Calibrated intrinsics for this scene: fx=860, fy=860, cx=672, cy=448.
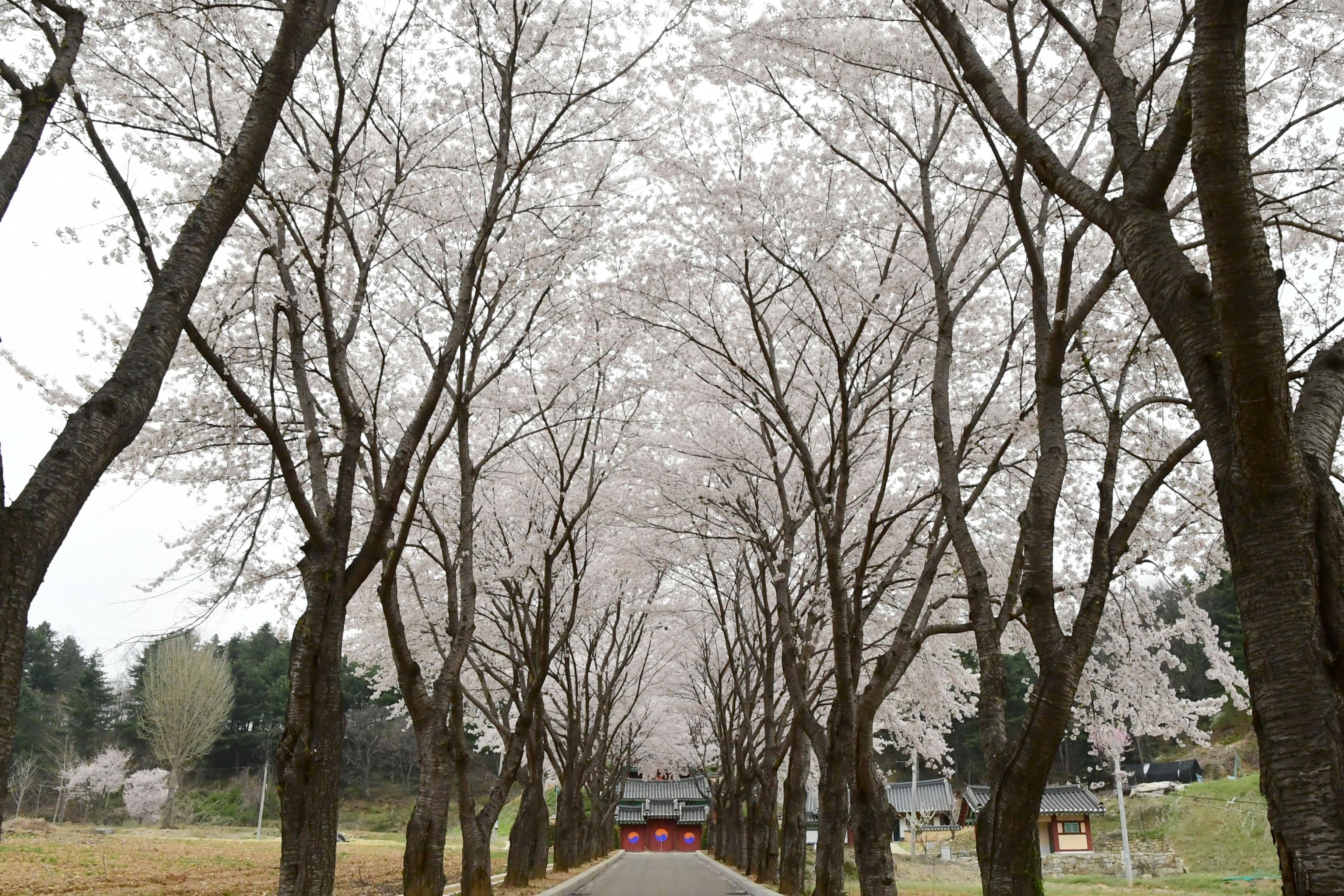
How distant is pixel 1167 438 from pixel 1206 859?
94.7ft

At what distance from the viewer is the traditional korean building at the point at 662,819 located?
58594 millimetres

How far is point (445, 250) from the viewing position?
35.8 ft

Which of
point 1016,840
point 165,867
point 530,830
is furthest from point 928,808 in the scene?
point 1016,840

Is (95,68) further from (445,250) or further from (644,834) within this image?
(644,834)

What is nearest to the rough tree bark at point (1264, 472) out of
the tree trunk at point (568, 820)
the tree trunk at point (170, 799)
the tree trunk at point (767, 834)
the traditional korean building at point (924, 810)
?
the tree trunk at point (767, 834)

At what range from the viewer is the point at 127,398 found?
327 centimetres

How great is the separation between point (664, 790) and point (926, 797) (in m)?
20.2

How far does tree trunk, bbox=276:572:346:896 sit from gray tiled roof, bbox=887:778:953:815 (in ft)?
145

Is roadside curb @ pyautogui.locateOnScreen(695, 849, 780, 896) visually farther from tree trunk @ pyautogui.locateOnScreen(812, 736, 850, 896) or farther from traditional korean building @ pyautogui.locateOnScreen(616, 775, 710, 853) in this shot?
traditional korean building @ pyautogui.locateOnScreen(616, 775, 710, 853)

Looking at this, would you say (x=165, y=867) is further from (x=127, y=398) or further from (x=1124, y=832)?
(x=1124, y=832)

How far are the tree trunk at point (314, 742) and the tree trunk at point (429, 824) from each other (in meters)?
3.54

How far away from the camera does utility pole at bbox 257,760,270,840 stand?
135ft

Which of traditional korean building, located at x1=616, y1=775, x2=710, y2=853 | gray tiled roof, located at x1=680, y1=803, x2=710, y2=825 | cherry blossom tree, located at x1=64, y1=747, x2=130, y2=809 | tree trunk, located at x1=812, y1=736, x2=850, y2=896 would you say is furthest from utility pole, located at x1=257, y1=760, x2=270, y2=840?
tree trunk, located at x1=812, y1=736, x2=850, y2=896

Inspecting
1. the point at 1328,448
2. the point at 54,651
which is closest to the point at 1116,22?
the point at 1328,448
